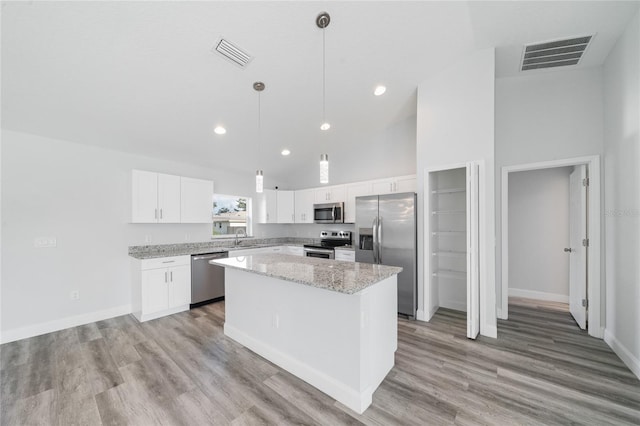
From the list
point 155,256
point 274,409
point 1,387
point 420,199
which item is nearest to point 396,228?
point 420,199

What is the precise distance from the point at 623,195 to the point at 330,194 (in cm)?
403

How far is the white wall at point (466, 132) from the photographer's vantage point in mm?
2996

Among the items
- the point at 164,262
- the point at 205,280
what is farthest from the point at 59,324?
the point at 205,280

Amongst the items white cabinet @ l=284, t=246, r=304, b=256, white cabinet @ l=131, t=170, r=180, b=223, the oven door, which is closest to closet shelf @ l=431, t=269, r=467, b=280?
the oven door

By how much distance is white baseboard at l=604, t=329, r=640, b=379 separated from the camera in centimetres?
221

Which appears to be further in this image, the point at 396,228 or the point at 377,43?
the point at 396,228

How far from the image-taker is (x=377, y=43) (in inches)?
109

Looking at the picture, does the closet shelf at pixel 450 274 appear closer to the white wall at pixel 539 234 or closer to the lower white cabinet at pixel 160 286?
the white wall at pixel 539 234

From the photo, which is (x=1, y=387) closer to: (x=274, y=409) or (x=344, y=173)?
(x=274, y=409)

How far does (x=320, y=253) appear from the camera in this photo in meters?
4.90

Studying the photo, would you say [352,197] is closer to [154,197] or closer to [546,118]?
[546,118]

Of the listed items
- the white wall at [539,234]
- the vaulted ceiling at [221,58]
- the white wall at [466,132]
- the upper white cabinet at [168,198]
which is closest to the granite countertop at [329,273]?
the white wall at [466,132]

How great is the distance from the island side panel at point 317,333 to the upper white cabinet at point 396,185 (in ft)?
8.06

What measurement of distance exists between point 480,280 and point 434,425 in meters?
1.93
